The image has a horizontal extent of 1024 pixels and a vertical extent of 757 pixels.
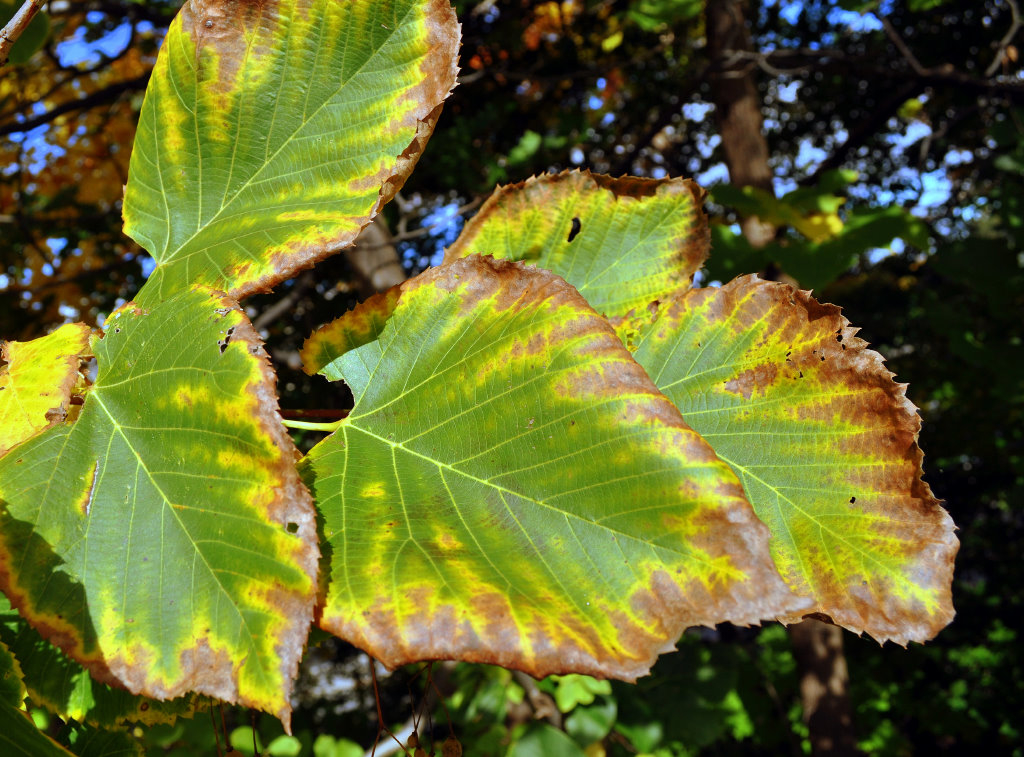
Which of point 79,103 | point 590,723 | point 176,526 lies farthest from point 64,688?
point 79,103

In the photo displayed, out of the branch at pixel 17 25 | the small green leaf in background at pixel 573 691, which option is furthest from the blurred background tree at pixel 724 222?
the branch at pixel 17 25

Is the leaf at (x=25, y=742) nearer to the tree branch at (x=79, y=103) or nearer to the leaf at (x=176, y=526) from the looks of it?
the leaf at (x=176, y=526)

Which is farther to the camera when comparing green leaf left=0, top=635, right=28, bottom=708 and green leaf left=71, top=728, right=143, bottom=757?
green leaf left=71, top=728, right=143, bottom=757

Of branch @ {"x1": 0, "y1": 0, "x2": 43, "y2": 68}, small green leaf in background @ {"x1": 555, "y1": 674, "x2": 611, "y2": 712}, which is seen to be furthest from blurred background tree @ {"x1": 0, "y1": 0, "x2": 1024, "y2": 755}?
branch @ {"x1": 0, "y1": 0, "x2": 43, "y2": 68}

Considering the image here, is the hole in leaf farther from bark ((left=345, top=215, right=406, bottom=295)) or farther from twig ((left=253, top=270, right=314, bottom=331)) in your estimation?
twig ((left=253, top=270, right=314, bottom=331))

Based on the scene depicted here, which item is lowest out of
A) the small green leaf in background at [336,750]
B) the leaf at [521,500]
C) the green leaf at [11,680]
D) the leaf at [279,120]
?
the small green leaf in background at [336,750]

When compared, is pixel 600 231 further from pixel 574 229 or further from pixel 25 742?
pixel 25 742
